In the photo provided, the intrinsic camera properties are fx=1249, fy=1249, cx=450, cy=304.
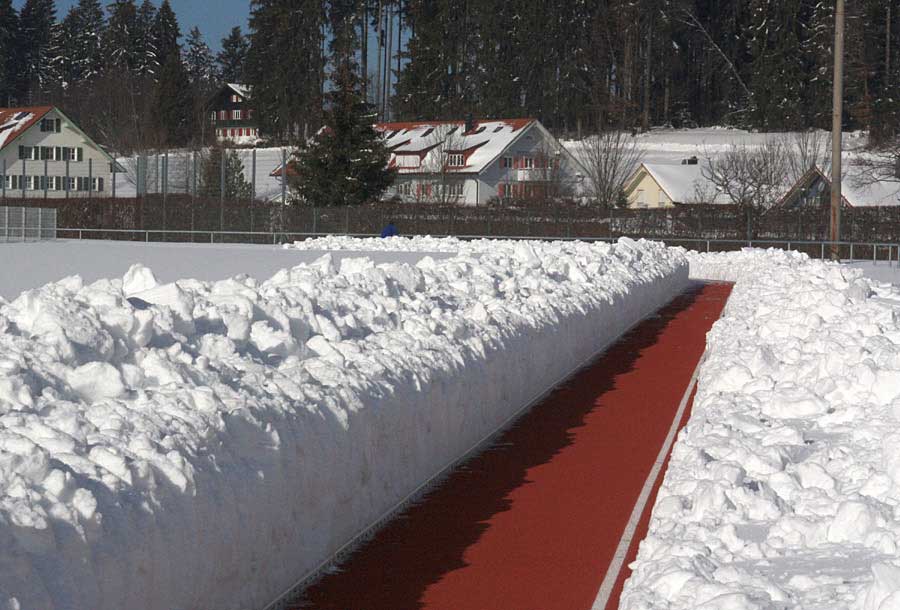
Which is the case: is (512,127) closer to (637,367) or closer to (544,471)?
(637,367)

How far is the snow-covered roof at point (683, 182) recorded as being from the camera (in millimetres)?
74500

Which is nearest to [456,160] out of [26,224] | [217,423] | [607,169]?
[607,169]

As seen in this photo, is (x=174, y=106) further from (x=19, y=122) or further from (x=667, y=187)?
(x=667, y=187)

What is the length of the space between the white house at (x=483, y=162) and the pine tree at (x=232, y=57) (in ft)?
237

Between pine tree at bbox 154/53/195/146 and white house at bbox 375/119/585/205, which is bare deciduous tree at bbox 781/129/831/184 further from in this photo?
pine tree at bbox 154/53/195/146

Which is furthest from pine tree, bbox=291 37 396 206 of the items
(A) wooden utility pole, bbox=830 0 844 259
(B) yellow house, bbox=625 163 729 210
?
(A) wooden utility pole, bbox=830 0 844 259

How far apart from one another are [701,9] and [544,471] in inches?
4074

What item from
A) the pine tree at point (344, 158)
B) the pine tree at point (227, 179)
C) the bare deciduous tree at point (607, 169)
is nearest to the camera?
the pine tree at point (344, 158)

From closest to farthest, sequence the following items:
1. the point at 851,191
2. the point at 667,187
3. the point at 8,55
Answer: the point at 851,191, the point at 667,187, the point at 8,55

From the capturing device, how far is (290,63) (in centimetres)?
10619

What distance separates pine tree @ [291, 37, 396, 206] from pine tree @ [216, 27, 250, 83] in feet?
310

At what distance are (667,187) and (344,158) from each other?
83.8 ft

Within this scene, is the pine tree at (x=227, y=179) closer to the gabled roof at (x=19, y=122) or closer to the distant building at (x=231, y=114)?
the gabled roof at (x=19, y=122)

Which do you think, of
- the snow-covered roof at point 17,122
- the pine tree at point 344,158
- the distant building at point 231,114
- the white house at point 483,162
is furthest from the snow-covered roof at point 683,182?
the distant building at point 231,114
